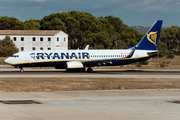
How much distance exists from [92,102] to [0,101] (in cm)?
592

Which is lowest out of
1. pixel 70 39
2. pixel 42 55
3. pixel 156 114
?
pixel 156 114

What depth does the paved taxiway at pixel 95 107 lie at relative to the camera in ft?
45.2

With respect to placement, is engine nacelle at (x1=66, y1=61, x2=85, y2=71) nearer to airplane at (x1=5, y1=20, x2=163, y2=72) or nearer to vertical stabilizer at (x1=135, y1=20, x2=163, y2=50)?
airplane at (x1=5, y1=20, x2=163, y2=72)

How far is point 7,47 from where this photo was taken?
289 feet

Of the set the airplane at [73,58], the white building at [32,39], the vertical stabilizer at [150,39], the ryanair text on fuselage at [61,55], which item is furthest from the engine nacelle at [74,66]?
the white building at [32,39]

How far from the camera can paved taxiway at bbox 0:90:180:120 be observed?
1378 cm

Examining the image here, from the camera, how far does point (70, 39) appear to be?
140 m

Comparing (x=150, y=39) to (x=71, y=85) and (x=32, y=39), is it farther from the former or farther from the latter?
(x=32, y=39)

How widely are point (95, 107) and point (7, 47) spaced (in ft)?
252

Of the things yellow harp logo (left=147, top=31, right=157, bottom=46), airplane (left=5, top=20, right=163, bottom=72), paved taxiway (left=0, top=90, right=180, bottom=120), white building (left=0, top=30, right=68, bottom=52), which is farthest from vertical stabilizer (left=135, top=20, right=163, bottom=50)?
white building (left=0, top=30, right=68, bottom=52)

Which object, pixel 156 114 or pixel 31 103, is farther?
pixel 31 103

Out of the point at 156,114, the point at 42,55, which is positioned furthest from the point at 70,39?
the point at 156,114

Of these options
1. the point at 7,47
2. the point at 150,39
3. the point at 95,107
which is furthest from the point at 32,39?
the point at 95,107

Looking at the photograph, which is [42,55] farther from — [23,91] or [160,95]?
[160,95]
